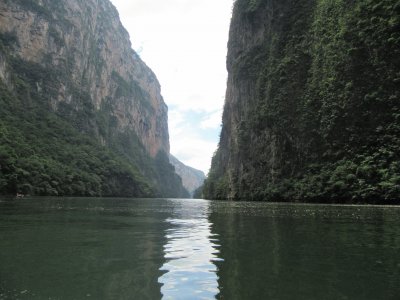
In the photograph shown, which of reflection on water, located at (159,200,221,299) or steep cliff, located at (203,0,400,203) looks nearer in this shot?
reflection on water, located at (159,200,221,299)

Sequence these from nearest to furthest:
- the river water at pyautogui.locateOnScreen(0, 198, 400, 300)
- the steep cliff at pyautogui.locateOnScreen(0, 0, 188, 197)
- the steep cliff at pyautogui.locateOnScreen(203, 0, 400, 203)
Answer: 1. the river water at pyautogui.locateOnScreen(0, 198, 400, 300)
2. the steep cliff at pyautogui.locateOnScreen(203, 0, 400, 203)
3. the steep cliff at pyautogui.locateOnScreen(0, 0, 188, 197)

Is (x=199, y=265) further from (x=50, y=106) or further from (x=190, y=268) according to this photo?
(x=50, y=106)

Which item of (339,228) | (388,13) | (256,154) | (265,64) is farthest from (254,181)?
(339,228)

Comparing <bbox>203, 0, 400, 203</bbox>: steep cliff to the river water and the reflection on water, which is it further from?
the reflection on water

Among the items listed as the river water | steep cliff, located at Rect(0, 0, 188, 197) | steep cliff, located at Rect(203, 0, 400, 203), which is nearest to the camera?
the river water

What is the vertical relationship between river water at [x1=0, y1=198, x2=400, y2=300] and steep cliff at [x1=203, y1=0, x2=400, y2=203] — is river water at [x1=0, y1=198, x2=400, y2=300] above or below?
below

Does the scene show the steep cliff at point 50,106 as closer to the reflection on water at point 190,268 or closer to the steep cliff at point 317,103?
the steep cliff at point 317,103

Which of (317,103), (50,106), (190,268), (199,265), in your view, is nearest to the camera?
(190,268)

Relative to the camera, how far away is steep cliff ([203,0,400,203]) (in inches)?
2354

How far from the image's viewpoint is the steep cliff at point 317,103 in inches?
2354

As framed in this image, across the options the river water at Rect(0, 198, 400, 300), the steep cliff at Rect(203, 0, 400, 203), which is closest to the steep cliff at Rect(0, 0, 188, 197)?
the steep cliff at Rect(203, 0, 400, 203)

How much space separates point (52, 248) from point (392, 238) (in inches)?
479

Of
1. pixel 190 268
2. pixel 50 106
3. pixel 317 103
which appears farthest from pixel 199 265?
pixel 50 106

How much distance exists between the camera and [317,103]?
7738 centimetres
